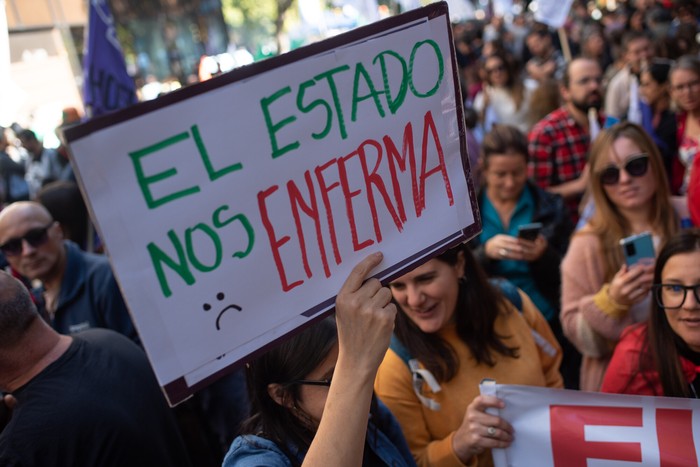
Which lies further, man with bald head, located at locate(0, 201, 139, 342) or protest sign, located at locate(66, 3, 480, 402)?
man with bald head, located at locate(0, 201, 139, 342)

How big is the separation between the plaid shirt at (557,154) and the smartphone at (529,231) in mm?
1510

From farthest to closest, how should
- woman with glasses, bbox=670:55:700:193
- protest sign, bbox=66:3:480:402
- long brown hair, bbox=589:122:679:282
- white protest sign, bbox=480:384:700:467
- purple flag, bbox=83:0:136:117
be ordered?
1. purple flag, bbox=83:0:136:117
2. woman with glasses, bbox=670:55:700:193
3. long brown hair, bbox=589:122:679:282
4. white protest sign, bbox=480:384:700:467
5. protest sign, bbox=66:3:480:402

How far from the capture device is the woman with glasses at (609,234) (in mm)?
2521

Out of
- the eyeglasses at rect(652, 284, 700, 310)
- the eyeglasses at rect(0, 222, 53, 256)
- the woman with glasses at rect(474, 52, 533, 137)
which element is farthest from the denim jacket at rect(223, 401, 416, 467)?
the woman with glasses at rect(474, 52, 533, 137)

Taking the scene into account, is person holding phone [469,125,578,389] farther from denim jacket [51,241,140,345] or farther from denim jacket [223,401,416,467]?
denim jacket [51,241,140,345]

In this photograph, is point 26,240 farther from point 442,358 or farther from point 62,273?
point 442,358

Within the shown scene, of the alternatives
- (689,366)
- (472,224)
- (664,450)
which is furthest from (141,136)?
(689,366)

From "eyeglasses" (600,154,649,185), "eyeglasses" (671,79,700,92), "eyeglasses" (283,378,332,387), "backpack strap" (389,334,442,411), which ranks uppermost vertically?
"eyeglasses" (283,378,332,387)

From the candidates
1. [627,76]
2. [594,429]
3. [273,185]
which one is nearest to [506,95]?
[627,76]

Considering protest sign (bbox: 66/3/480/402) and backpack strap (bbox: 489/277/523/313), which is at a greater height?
protest sign (bbox: 66/3/480/402)

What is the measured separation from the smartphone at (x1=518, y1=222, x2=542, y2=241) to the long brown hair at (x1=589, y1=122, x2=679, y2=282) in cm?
24

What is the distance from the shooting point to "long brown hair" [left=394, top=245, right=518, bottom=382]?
7.20 feet

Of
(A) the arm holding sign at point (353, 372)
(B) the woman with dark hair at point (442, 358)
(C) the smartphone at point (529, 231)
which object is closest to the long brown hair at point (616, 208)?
(C) the smartphone at point (529, 231)

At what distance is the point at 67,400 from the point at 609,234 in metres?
2.17
